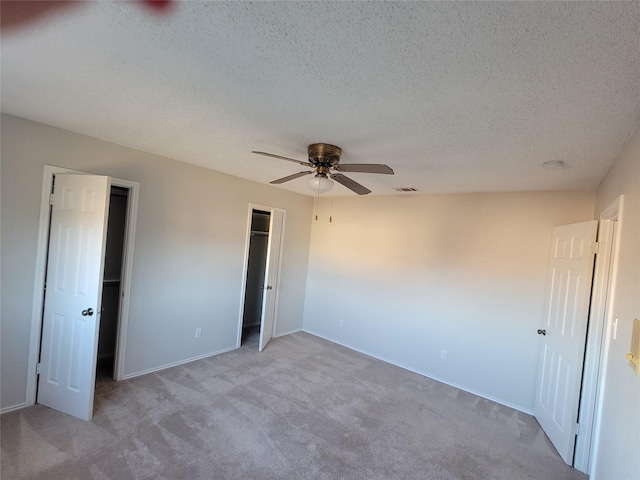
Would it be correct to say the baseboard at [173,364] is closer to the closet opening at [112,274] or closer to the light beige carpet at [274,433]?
the light beige carpet at [274,433]

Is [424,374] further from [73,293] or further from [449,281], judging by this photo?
[73,293]

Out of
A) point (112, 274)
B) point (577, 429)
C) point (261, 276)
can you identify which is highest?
point (112, 274)

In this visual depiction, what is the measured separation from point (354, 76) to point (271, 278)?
11.3 ft

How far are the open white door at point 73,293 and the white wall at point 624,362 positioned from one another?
3493mm

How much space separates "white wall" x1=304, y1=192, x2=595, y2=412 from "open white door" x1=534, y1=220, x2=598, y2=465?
21cm

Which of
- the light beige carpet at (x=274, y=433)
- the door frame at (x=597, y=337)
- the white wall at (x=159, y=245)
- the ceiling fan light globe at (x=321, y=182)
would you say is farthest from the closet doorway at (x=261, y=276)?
the door frame at (x=597, y=337)

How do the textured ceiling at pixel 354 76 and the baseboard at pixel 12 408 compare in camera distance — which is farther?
the baseboard at pixel 12 408

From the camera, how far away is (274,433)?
2.53 metres

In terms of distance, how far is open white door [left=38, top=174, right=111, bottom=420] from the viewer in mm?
2475

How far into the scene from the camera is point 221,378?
11.1ft

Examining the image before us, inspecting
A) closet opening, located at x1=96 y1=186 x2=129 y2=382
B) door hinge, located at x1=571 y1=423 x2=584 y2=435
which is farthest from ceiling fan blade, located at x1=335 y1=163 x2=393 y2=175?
closet opening, located at x1=96 y1=186 x2=129 y2=382

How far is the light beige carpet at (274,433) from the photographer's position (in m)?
2.11

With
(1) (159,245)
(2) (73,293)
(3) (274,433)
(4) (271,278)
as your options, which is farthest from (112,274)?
(3) (274,433)

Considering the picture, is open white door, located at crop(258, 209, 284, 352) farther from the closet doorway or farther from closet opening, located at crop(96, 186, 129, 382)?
closet opening, located at crop(96, 186, 129, 382)
